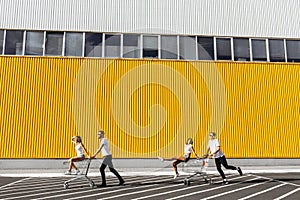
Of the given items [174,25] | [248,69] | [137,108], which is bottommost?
[137,108]

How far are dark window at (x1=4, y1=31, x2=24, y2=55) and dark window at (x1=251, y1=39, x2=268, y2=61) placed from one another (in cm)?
1335

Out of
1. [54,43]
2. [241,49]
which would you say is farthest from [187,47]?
[54,43]

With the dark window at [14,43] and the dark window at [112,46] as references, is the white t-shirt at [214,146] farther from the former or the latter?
the dark window at [14,43]

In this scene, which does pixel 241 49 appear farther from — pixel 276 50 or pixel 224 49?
pixel 276 50

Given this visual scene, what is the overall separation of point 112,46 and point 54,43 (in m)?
3.27

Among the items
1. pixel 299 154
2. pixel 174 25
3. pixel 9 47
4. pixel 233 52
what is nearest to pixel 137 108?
pixel 174 25

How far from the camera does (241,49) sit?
18312 mm

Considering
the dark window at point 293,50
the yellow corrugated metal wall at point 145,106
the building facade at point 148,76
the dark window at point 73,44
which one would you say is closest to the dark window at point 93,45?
the building facade at point 148,76

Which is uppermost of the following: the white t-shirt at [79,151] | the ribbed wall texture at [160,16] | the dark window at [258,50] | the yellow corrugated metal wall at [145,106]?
the ribbed wall texture at [160,16]

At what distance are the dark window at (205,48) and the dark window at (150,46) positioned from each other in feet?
8.25

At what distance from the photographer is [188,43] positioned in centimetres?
1806

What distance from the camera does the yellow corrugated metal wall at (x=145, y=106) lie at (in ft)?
52.7

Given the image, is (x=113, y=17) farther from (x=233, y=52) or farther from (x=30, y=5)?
(x=233, y=52)

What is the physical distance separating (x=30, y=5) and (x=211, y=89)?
11.3 m
